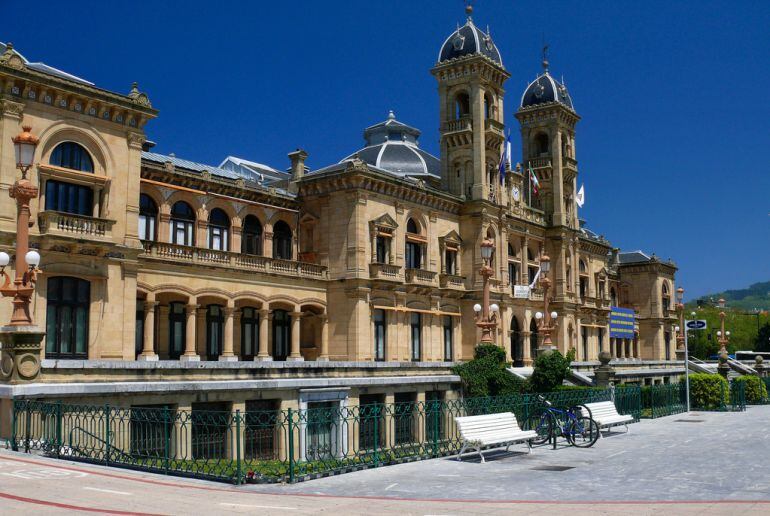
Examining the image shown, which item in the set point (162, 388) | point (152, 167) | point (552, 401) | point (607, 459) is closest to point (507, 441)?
point (607, 459)

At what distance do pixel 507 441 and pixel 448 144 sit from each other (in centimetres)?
3599

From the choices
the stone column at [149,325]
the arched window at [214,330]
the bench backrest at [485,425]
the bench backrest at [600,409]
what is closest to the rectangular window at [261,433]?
the stone column at [149,325]

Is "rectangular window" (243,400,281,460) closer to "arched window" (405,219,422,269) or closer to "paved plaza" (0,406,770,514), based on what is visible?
"paved plaza" (0,406,770,514)

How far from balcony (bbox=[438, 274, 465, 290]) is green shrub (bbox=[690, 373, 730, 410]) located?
52.5 feet

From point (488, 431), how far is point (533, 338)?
40040mm

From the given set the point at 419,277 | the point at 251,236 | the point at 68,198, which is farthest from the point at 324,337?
the point at 68,198

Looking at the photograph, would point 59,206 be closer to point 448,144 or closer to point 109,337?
point 109,337

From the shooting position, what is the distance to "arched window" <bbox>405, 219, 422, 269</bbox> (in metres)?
46.4

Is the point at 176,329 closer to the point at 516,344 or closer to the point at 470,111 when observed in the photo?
the point at 470,111

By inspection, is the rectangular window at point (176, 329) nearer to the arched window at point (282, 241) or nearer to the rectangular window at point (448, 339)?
the arched window at point (282, 241)

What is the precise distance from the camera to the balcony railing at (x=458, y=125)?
51.1 metres

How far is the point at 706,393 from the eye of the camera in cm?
3669

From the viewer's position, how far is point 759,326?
122 metres

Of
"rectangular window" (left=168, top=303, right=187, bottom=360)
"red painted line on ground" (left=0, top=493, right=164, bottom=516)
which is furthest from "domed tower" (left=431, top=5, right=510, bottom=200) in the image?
"red painted line on ground" (left=0, top=493, right=164, bottom=516)
